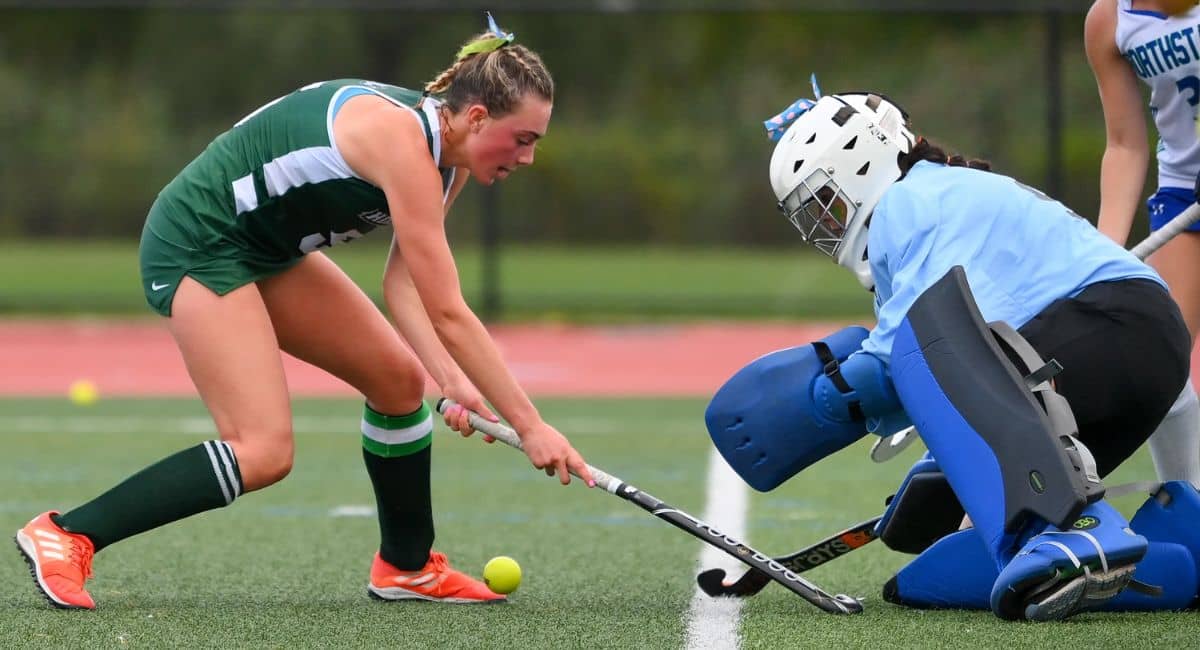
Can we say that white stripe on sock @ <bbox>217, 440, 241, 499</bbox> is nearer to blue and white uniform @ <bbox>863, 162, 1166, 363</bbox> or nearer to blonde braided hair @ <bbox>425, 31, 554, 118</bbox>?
blonde braided hair @ <bbox>425, 31, 554, 118</bbox>

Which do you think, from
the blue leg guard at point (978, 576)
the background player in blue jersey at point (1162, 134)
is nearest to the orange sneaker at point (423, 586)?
the blue leg guard at point (978, 576)

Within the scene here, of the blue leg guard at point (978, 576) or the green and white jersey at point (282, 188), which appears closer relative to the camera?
the blue leg guard at point (978, 576)

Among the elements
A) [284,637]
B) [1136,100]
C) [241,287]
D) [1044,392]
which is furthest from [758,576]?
[1136,100]

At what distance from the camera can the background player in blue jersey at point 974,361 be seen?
3.71 meters

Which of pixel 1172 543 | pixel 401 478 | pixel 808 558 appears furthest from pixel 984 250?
pixel 401 478

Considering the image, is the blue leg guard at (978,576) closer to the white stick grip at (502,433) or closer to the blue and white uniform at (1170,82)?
the white stick grip at (502,433)

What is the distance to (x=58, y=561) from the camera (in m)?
4.16

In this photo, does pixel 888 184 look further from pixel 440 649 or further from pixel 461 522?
pixel 461 522

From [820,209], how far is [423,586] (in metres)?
1.54

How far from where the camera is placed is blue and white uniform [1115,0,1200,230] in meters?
4.82

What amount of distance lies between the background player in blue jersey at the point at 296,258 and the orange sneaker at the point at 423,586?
514 millimetres

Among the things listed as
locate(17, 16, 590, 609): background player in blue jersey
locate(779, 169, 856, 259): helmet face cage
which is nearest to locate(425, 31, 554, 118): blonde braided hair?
locate(17, 16, 590, 609): background player in blue jersey

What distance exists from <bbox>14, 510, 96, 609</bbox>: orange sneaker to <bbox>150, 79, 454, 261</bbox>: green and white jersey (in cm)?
81

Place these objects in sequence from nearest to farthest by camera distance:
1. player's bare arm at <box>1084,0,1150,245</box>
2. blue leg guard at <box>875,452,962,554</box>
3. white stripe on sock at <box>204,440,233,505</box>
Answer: white stripe on sock at <box>204,440,233,505</box>
blue leg guard at <box>875,452,962,554</box>
player's bare arm at <box>1084,0,1150,245</box>
